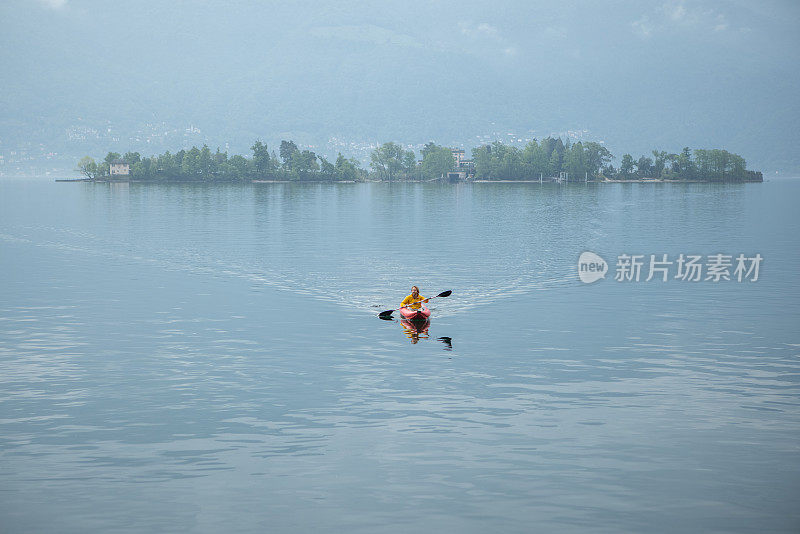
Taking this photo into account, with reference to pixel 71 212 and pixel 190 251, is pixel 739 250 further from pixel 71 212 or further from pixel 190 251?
pixel 71 212

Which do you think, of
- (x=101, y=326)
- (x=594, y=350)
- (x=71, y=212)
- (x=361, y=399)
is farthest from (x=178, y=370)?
(x=71, y=212)

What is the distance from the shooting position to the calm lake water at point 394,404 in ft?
69.5

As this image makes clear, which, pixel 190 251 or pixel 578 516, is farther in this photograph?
pixel 190 251

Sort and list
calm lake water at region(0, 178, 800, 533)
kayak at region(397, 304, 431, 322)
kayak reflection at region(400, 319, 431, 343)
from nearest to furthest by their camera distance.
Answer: calm lake water at region(0, 178, 800, 533), kayak reflection at region(400, 319, 431, 343), kayak at region(397, 304, 431, 322)

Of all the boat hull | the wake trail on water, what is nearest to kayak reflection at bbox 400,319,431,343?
the boat hull

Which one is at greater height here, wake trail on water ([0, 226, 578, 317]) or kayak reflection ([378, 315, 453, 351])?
wake trail on water ([0, 226, 578, 317])

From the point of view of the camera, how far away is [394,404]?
1156 inches

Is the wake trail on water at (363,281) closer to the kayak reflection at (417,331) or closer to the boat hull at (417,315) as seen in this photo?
the kayak reflection at (417,331)

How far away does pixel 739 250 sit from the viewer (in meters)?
90.1

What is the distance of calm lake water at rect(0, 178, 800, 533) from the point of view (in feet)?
69.5

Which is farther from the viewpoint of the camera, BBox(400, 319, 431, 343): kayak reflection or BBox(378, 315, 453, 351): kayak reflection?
BBox(400, 319, 431, 343): kayak reflection

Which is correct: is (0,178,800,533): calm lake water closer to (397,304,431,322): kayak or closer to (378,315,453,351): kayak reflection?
(378,315,453,351): kayak reflection

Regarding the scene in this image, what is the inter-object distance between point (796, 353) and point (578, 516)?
21695mm

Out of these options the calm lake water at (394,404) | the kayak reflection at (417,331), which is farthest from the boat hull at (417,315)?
the calm lake water at (394,404)
